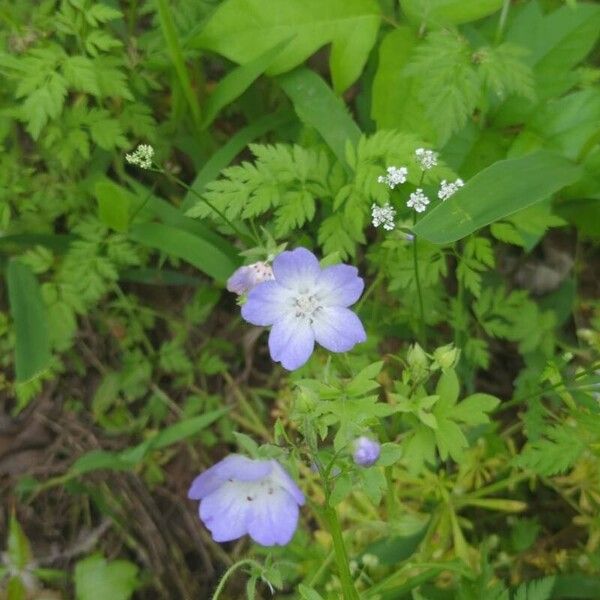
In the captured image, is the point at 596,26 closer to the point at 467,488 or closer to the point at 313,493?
the point at 467,488

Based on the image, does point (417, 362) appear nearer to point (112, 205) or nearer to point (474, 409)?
point (474, 409)

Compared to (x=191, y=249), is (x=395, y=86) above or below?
above

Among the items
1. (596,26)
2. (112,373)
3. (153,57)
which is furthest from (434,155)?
(112,373)

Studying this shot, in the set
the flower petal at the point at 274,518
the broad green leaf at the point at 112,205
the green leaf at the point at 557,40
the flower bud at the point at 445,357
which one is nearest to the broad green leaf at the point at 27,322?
the broad green leaf at the point at 112,205

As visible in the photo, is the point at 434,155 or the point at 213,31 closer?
the point at 434,155

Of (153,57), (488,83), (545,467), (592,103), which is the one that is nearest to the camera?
(545,467)

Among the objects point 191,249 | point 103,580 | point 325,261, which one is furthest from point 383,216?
point 103,580

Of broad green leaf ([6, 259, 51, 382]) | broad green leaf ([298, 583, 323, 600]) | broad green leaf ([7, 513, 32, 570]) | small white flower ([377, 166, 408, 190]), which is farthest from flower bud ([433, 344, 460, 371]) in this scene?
broad green leaf ([7, 513, 32, 570])
